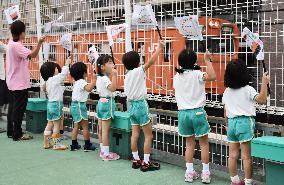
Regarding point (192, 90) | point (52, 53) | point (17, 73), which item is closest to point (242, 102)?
point (192, 90)

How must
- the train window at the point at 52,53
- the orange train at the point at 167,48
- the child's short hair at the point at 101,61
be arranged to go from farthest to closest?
the train window at the point at 52,53
the child's short hair at the point at 101,61
the orange train at the point at 167,48

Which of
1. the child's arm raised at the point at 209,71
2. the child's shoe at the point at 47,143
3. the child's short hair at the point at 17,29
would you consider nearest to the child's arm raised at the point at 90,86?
the child's shoe at the point at 47,143

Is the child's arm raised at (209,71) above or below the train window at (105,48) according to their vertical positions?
below

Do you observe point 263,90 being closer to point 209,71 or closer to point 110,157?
point 209,71

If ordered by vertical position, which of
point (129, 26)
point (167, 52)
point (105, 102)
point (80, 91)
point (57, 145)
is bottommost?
point (57, 145)

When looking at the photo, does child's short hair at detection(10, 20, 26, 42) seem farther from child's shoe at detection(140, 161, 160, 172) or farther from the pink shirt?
child's shoe at detection(140, 161, 160, 172)

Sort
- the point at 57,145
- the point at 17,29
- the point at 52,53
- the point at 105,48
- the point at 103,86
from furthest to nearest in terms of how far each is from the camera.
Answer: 1. the point at 52,53
2. the point at 105,48
3. the point at 17,29
4. the point at 57,145
5. the point at 103,86

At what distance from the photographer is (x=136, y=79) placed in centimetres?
404

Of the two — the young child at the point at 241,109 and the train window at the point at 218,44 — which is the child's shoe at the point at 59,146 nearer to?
the train window at the point at 218,44

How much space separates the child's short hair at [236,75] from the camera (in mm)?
3232

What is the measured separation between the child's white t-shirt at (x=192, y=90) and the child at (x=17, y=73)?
8.64 ft

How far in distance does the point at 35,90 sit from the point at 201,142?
428 centimetres

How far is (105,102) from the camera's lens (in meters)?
4.50

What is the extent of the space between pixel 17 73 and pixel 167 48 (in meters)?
2.26
